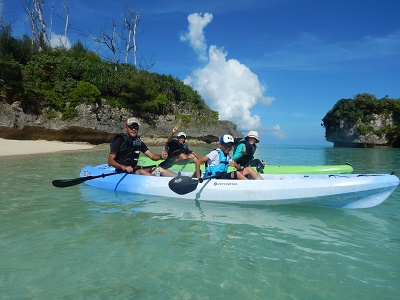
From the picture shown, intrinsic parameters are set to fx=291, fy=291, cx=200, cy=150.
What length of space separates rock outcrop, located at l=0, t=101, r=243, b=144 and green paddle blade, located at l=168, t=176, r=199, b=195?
2196cm

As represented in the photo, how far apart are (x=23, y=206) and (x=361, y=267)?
6.15 m

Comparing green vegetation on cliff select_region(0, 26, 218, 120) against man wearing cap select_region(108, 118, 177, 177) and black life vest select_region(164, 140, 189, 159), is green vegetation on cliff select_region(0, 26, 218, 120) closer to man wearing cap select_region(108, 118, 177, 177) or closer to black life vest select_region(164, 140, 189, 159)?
black life vest select_region(164, 140, 189, 159)

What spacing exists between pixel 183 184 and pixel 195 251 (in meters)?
2.77

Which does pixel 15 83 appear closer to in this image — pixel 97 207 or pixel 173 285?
pixel 97 207

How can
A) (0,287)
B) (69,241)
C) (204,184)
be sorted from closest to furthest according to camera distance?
(0,287) → (69,241) → (204,184)

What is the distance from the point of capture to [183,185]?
6.58 metres

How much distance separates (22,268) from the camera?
131 inches

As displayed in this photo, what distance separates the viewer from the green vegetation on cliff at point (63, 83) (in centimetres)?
2408

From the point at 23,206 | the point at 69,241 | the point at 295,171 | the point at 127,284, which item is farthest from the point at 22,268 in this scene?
the point at 295,171

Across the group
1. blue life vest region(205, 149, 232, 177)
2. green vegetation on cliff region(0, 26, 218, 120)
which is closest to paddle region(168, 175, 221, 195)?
blue life vest region(205, 149, 232, 177)

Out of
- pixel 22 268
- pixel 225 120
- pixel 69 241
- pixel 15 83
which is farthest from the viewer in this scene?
pixel 225 120

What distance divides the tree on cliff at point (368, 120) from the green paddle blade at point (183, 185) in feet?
177

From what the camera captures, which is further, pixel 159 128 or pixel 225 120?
pixel 225 120

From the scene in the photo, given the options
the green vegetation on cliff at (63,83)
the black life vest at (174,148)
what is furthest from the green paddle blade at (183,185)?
the green vegetation on cliff at (63,83)
